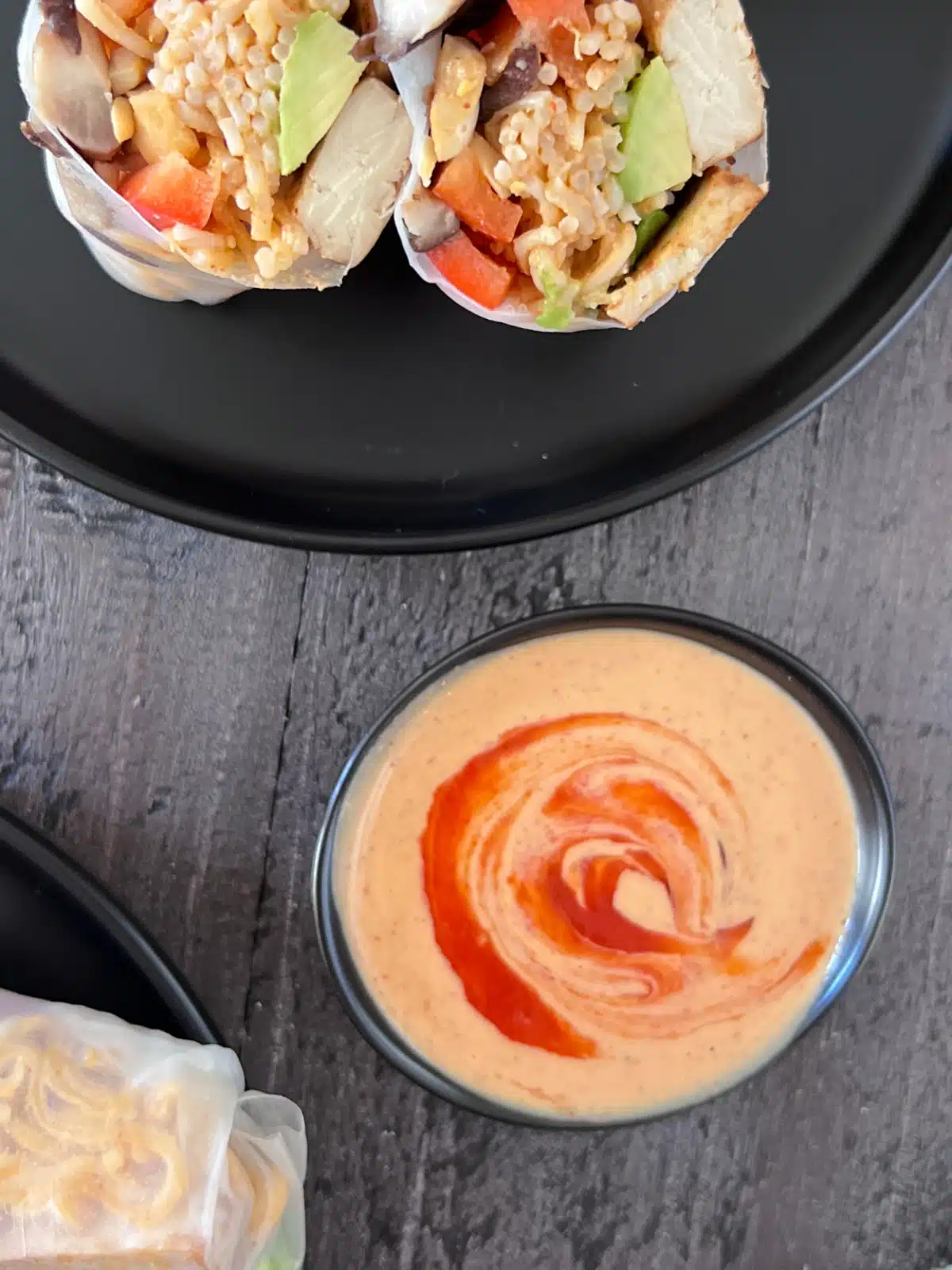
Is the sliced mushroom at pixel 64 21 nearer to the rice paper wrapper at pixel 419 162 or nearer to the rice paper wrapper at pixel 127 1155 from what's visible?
the rice paper wrapper at pixel 419 162

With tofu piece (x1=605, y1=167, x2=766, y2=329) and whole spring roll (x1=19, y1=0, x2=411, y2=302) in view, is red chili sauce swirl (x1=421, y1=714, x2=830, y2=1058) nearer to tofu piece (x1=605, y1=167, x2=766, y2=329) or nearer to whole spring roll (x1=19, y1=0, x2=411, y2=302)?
tofu piece (x1=605, y1=167, x2=766, y2=329)

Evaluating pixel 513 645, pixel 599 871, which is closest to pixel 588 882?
pixel 599 871

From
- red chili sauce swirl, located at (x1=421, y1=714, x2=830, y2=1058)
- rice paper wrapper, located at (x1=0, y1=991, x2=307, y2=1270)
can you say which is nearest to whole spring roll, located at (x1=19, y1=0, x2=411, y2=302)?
red chili sauce swirl, located at (x1=421, y1=714, x2=830, y2=1058)

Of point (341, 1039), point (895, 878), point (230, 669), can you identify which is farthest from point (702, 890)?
point (230, 669)

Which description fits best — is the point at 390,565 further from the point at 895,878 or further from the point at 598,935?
the point at 895,878

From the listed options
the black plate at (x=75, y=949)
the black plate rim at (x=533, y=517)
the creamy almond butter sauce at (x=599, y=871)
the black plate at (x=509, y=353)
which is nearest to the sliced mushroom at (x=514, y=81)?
the black plate at (x=509, y=353)

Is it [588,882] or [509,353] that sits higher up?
[509,353]

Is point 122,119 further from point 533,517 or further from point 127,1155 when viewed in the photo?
point 127,1155
